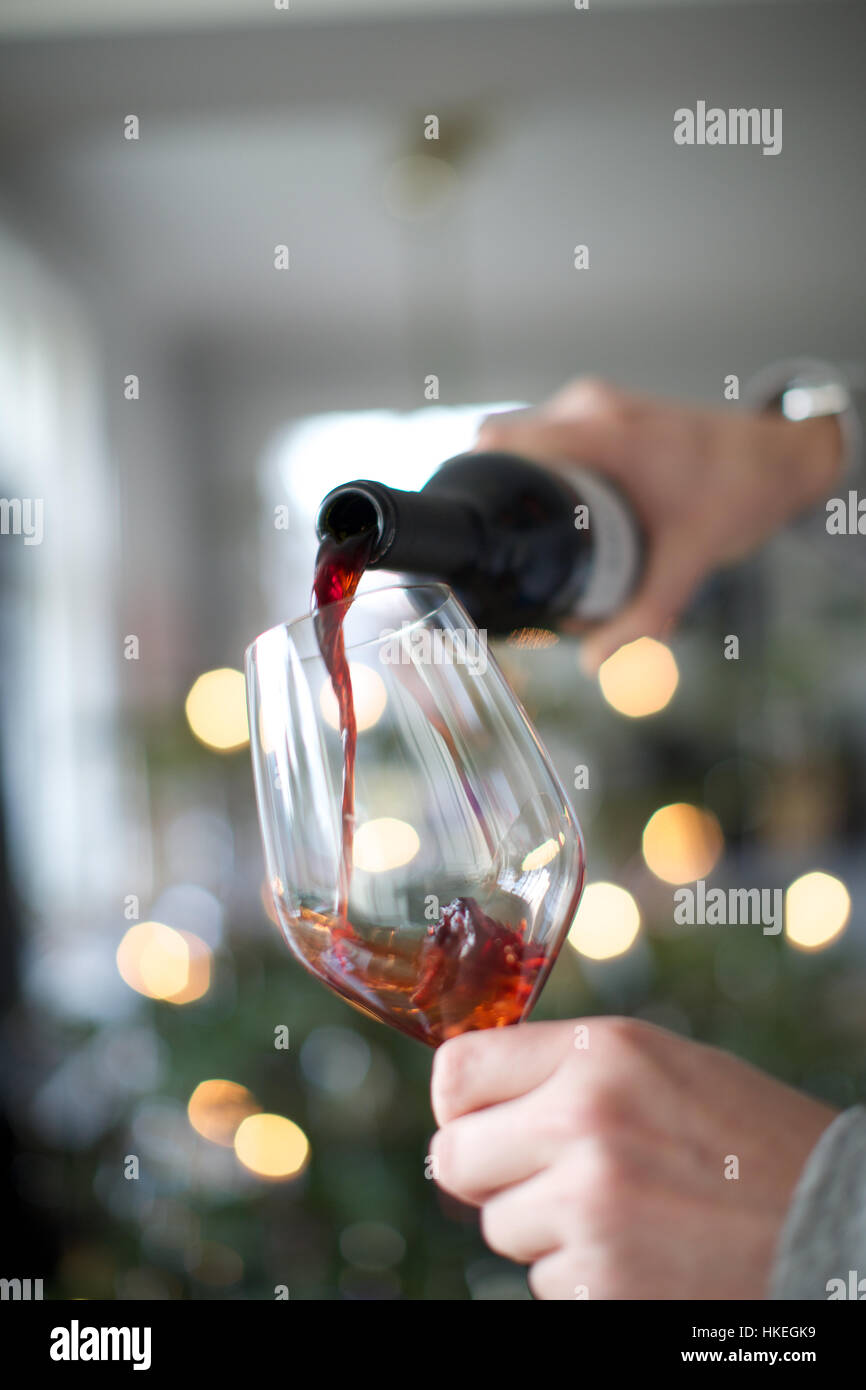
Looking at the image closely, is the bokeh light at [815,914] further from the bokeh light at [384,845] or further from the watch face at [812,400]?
the bokeh light at [384,845]

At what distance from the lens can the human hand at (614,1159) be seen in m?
0.43

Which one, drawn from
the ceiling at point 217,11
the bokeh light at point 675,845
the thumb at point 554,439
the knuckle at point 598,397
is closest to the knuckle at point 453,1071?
the thumb at point 554,439

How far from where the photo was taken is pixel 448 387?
349cm

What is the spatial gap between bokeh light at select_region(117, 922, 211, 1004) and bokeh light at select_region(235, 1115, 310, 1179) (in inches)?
7.9

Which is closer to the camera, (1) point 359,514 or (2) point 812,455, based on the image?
(1) point 359,514

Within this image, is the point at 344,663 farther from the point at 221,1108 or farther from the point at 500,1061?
the point at 221,1108

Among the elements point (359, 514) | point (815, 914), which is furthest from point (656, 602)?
point (815, 914)

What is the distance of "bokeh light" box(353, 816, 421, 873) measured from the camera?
0.46 m

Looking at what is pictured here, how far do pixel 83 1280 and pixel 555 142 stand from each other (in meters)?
2.49

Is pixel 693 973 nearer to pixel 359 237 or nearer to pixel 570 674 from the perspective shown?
pixel 570 674

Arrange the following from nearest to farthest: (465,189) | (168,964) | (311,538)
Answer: (168,964)
(465,189)
(311,538)

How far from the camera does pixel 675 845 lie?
1770 millimetres

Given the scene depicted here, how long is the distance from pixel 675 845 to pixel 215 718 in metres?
0.82

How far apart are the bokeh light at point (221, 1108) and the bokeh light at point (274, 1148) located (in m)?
0.03
